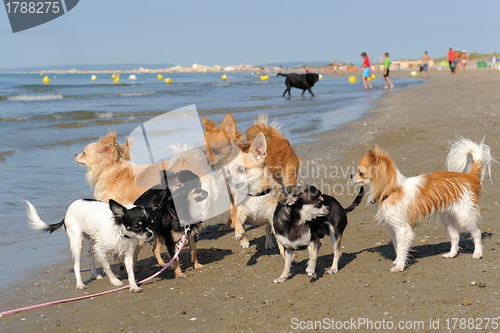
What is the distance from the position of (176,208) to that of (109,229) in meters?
0.72

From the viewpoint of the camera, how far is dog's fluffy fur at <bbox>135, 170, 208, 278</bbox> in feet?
16.6

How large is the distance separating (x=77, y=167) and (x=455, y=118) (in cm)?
1075

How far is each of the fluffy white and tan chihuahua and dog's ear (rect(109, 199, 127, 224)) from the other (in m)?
2.37

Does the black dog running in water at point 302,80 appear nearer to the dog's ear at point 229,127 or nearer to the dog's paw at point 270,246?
the dog's ear at point 229,127

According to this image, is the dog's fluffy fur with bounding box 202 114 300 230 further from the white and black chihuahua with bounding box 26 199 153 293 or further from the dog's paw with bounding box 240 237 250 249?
the white and black chihuahua with bounding box 26 199 153 293

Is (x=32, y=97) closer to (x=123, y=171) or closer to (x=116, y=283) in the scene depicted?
(x=123, y=171)

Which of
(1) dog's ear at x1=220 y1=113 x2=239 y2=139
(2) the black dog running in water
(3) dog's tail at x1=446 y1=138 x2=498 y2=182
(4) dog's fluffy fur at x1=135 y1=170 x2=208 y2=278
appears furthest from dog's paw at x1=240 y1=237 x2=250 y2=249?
(2) the black dog running in water

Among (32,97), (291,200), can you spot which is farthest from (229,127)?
(32,97)

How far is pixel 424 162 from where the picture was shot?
896 centimetres

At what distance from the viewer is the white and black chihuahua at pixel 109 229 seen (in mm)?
4625

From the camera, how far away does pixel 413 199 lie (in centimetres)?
481

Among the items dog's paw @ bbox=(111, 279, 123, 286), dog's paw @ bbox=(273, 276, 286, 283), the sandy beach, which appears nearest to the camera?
the sandy beach

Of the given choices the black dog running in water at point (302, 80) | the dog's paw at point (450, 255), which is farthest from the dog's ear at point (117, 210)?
the black dog running in water at point (302, 80)

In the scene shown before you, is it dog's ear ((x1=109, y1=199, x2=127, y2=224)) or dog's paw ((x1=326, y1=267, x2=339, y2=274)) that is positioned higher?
dog's ear ((x1=109, y1=199, x2=127, y2=224))
